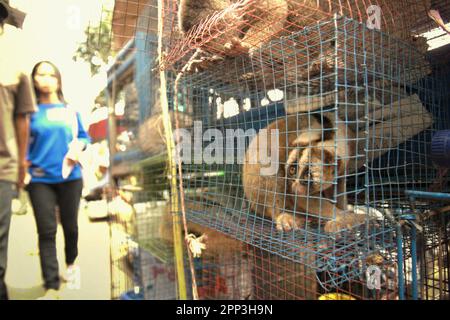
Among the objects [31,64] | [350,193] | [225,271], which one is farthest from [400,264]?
[31,64]

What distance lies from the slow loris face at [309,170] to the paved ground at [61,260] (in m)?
0.59

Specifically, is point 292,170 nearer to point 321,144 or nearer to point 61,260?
point 321,144

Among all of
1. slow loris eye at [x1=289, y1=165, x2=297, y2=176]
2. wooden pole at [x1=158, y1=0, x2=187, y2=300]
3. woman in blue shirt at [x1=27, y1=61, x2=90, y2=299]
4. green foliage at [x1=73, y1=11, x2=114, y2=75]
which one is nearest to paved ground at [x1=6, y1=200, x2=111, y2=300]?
woman in blue shirt at [x1=27, y1=61, x2=90, y2=299]

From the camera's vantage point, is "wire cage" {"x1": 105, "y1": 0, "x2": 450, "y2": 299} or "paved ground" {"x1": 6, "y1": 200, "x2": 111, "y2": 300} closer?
"wire cage" {"x1": 105, "y1": 0, "x2": 450, "y2": 299}

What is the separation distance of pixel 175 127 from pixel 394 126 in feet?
2.33

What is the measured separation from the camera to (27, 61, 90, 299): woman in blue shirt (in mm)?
795

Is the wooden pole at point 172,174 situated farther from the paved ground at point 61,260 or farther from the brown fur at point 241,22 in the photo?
the paved ground at point 61,260

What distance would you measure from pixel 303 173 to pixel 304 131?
114mm

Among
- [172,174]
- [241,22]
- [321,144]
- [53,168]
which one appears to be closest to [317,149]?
[321,144]

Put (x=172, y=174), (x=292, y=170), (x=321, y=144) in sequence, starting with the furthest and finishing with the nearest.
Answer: (x=172, y=174) < (x=292, y=170) < (x=321, y=144)

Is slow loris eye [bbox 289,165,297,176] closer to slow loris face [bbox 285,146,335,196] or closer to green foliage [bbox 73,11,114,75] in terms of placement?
slow loris face [bbox 285,146,335,196]

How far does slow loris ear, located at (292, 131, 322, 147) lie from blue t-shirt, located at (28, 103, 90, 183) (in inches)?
24.7

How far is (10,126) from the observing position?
2.53 feet

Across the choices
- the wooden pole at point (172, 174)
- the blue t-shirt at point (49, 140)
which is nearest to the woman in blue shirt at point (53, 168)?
the blue t-shirt at point (49, 140)
